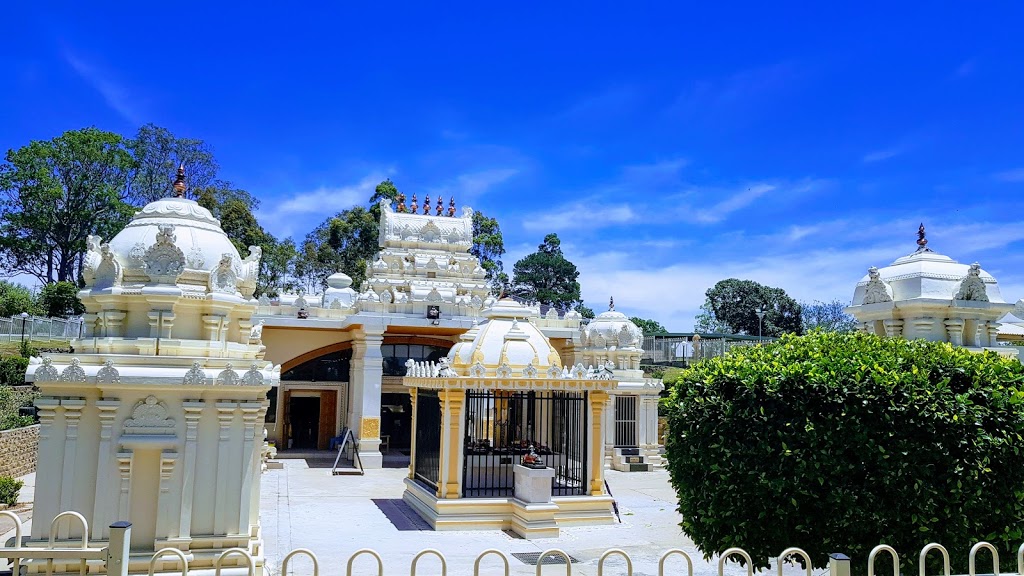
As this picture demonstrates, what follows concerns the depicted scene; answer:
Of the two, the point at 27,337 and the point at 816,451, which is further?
the point at 27,337

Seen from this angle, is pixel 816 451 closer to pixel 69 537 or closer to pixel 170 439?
pixel 170 439

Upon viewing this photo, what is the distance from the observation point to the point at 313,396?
24641 mm

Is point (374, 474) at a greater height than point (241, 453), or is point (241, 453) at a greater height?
point (241, 453)

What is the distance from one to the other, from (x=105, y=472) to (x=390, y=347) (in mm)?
16332

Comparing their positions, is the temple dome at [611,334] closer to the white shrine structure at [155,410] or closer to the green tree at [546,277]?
the white shrine structure at [155,410]

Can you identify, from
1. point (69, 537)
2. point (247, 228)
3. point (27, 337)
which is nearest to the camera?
point (69, 537)

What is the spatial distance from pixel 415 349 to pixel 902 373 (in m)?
19.8

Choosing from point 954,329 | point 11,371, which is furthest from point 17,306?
point 954,329

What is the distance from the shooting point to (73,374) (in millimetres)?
8430

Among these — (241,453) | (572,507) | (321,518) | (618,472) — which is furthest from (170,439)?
(618,472)

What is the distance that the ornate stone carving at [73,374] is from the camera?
841 centimetres

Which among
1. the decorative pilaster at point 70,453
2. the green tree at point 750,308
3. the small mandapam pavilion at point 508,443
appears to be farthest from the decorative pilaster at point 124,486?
the green tree at point 750,308

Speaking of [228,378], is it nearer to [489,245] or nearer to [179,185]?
[179,185]

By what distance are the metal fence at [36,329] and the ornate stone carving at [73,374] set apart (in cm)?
2331
